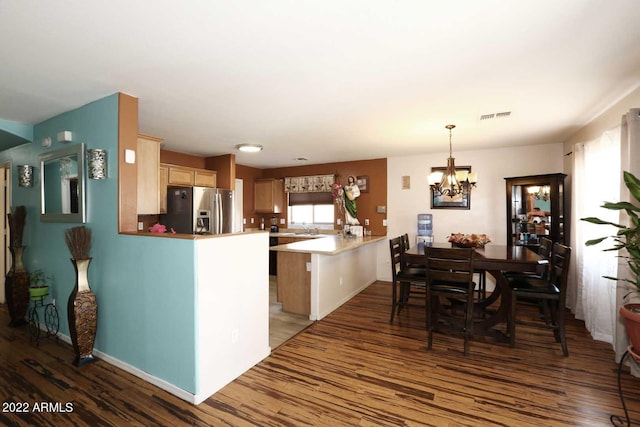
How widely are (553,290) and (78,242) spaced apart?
4.43 meters

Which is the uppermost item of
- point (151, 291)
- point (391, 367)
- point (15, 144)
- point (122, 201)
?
point (15, 144)

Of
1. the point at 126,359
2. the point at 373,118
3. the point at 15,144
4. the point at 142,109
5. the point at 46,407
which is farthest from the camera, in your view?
the point at 15,144

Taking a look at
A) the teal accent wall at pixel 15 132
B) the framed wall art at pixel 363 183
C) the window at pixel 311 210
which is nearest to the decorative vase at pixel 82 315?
the teal accent wall at pixel 15 132

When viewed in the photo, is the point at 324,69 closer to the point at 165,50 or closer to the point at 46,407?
the point at 165,50

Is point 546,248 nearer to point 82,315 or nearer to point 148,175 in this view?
point 148,175

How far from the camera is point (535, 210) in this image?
4.17 m

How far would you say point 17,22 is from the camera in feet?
5.08

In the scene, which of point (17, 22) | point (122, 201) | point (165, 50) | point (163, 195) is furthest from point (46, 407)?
point (163, 195)

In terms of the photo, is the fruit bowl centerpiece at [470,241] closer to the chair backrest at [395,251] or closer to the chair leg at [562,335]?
the chair backrest at [395,251]

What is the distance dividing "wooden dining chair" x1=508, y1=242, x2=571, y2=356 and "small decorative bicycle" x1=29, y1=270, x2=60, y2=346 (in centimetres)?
474

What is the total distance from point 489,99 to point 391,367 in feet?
8.52

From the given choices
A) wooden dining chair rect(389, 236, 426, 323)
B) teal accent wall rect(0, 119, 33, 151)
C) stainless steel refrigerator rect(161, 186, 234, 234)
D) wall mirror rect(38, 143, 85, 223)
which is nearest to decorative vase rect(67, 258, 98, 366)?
wall mirror rect(38, 143, 85, 223)

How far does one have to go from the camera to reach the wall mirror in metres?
2.69

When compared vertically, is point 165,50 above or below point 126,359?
above
